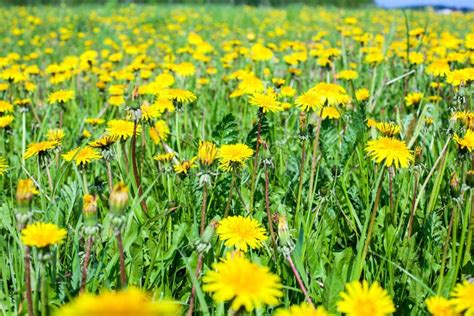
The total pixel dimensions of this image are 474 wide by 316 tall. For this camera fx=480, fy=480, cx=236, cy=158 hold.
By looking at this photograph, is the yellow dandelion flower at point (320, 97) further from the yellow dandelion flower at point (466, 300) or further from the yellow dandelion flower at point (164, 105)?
the yellow dandelion flower at point (466, 300)

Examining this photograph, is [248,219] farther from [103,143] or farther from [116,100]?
[116,100]

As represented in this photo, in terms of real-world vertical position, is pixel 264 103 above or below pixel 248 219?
above

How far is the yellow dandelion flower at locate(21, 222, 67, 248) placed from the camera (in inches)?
30.2

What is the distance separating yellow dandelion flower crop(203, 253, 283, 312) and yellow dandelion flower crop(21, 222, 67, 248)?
11.3 inches

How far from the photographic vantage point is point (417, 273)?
105 cm

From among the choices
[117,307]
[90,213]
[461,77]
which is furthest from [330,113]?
[117,307]

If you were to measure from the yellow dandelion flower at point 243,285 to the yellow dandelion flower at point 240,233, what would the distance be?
9.2 inches

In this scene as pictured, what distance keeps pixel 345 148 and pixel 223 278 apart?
1.11m

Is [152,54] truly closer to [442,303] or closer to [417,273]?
[417,273]

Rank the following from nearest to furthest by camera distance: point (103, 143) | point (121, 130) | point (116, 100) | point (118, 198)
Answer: point (118, 198), point (103, 143), point (121, 130), point (116, 100)

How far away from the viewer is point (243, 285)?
0.63m

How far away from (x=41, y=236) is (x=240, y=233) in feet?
1.18

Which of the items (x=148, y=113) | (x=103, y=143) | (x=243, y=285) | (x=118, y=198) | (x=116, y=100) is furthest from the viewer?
(x=116, y=100)

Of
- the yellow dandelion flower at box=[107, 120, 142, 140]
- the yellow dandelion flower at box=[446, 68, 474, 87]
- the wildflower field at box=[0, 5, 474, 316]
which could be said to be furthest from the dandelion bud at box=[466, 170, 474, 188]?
the yellow dandelion flower at box=[107, 120, 142, 140]
